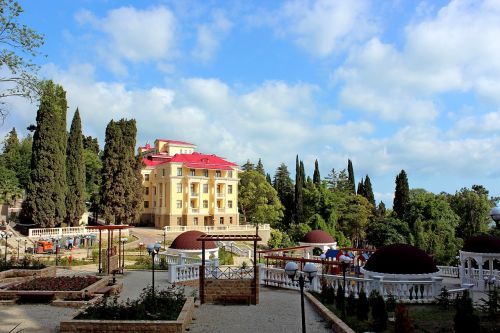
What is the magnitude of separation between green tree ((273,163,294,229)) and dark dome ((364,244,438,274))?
5343 centimetres

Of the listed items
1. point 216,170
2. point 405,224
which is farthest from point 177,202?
point 405,224

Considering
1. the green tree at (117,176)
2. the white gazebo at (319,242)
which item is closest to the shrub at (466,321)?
the white gazebo at (319,242)

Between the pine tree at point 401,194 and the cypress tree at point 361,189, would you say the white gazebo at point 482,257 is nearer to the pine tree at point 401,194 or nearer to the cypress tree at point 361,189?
the pine tree at point 401,194

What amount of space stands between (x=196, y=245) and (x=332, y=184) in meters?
54.3

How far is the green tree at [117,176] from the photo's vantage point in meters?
50.9

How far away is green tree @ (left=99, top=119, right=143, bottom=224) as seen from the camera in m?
50.9

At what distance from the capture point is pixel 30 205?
43.9m

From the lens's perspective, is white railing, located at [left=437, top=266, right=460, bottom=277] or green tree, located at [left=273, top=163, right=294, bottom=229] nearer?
white railing, located at [left=437, top=266, right=460, bottom=277]

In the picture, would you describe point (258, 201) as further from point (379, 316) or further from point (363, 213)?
point (379, 316)

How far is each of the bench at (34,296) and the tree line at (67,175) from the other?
2716cm

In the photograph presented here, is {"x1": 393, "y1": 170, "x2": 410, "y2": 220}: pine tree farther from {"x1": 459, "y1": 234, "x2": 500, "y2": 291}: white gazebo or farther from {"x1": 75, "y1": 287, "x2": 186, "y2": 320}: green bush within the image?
{"x1": 75, "y1": 287, "x2": 186, "y2": 320}: green bush

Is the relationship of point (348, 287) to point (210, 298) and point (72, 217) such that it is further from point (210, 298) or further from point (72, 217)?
point (72, 217)

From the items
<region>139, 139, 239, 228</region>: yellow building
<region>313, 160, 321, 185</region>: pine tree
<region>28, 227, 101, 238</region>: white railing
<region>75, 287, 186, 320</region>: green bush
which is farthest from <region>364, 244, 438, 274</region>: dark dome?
<region>313, 160, 321, 185</region>: pine tree

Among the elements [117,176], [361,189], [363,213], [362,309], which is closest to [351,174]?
[361,189]
